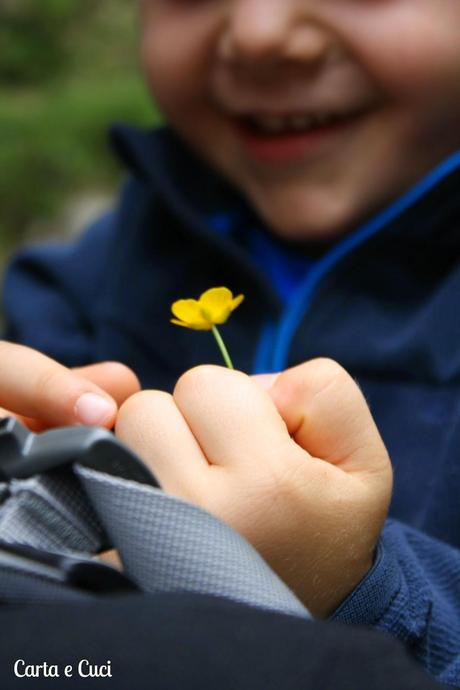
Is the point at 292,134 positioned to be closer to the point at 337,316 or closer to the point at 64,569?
the point at 337,316

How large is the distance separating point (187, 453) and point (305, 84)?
1.93 feet

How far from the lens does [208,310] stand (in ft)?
2.03

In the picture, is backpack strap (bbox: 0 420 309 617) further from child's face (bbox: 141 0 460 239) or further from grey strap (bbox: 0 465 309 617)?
child's face (bbox: 141 0 460 239)

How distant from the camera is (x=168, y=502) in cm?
51

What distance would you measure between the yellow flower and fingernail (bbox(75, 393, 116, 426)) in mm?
60

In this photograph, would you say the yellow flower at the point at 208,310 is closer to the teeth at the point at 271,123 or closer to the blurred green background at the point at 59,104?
→ the teeth at the point at 271,123

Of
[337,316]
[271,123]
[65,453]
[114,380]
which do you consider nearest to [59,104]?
[271,123]

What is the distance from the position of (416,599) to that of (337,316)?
42cm

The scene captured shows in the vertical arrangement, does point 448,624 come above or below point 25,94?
above

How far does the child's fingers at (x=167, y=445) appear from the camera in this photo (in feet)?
1.87

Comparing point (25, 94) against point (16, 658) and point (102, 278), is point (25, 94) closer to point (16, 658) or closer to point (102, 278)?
point (102, 278)

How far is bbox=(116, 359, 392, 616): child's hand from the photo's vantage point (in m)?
0.57

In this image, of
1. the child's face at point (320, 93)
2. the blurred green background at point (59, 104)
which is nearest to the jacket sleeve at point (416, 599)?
the child's face at point (320, 93)

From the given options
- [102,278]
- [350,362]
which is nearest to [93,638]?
[350,362]
